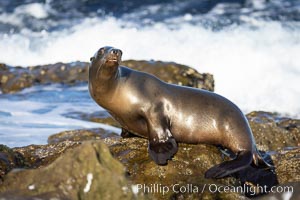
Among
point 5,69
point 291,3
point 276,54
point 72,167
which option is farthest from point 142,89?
point 291,3

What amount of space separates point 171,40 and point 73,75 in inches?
296

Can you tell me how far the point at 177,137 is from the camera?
17.4 ft

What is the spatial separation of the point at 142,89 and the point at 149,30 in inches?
661

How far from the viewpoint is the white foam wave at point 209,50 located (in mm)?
16281

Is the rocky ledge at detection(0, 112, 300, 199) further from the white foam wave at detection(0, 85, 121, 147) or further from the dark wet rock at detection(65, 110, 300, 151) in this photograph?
the white foam wave at detection(0, 85, 121, 147)

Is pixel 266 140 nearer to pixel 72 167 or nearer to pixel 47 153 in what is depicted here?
pixel 47 153

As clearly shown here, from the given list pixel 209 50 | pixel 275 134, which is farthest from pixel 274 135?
pixel 209 50

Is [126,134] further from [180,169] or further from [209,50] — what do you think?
[209,50]

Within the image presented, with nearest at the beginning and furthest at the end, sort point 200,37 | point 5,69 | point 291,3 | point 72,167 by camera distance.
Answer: point 72,167 → point 5,69 → point 200,37 → point 291,3

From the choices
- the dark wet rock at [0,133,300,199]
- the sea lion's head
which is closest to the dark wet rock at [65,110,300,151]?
the dark wet rock at [0,133,300,199]

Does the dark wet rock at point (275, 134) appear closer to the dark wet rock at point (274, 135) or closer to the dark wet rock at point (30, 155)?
the dark wet rock at point (274, 135)


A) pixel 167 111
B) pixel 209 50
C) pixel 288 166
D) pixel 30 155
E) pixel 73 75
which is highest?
pixel 167 111

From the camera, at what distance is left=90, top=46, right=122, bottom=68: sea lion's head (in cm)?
507

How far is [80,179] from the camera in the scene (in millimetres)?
2910
